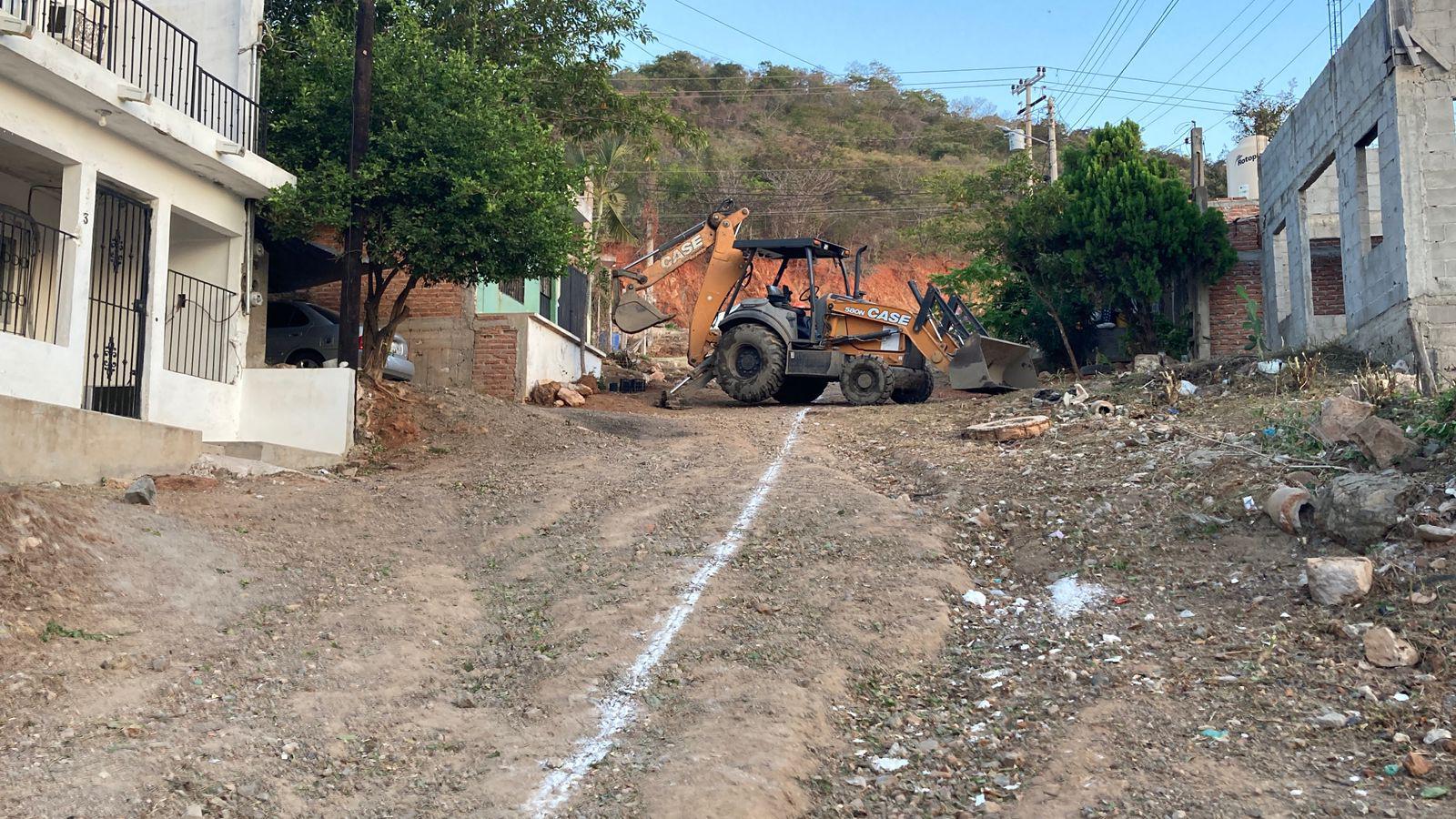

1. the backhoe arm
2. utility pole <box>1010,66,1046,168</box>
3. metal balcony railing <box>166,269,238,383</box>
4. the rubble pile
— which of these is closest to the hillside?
utility pole <box>1010,66,1046,168</box>

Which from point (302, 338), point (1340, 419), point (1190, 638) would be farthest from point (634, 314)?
point (1190, 638)

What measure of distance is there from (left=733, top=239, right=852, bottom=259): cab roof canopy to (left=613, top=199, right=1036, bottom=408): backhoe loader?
20mm

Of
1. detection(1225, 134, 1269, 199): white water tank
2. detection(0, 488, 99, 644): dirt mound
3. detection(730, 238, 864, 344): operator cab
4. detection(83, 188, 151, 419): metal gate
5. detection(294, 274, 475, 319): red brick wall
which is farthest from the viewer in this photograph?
detection(1225, 134, 1269, 199): white water tank

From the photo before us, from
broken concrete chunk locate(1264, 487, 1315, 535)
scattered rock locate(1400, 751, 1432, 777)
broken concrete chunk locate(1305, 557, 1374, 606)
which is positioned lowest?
scattered rock locate(1400, 751, 1432, 777)

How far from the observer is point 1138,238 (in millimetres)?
20359

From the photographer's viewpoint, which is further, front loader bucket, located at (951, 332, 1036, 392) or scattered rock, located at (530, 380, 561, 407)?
scattered rock, located at (530, 380, 561, 407)

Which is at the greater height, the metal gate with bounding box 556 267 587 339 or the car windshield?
the metal gate with bounding box 556 267 587 339

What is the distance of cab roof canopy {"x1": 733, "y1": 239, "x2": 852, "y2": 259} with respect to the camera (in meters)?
17.7

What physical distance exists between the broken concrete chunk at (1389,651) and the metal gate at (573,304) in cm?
1880

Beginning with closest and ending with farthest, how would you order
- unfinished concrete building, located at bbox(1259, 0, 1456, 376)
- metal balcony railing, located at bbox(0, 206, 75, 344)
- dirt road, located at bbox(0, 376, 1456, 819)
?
dirt road, located at bbox(0, 376, 1456, 819) < metal balcony railing, located at bbox(0, 206, 75, 344) < unfinished concrete building, located at bbox(1259, 0, 1456, 376)

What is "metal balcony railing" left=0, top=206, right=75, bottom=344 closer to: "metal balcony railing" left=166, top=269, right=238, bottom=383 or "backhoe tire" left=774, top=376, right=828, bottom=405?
"metal balcony railing" left=166, top=269, right=238, bottom=383

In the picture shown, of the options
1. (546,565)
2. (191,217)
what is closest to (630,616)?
(546,565)

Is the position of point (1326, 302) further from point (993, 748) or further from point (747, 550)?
point (993, 748)

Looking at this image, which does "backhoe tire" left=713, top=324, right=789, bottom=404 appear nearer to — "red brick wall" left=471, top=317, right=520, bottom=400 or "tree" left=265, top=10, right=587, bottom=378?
"red brick wall" left=471, top=317, right=520, bottom=400
